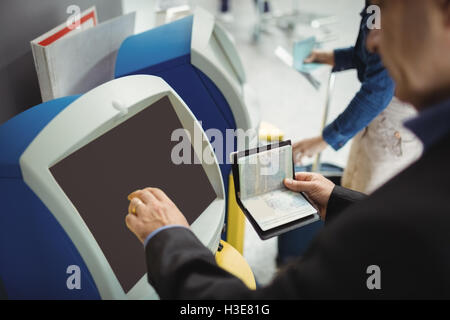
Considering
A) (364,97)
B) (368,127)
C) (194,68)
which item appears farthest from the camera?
(368,127)

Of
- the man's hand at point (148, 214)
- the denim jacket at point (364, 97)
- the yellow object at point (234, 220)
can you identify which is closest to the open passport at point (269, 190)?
the man's hand at point (148, 214)

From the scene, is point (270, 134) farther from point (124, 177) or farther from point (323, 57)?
point (124, 177)

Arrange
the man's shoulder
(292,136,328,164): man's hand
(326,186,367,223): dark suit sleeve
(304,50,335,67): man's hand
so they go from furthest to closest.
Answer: (304,50,335,67): man's hand → (292,136,328,164): man's hand → (326,186,367,223): dark suit sleeve → the man's shoulder

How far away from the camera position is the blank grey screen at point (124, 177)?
0.89 metres

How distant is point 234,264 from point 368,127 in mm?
1042

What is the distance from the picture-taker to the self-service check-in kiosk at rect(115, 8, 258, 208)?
4.67 feet

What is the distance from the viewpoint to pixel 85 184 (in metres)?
0.90

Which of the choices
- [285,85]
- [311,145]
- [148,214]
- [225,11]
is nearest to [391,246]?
[148,214]

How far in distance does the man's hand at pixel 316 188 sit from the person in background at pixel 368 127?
626 mm

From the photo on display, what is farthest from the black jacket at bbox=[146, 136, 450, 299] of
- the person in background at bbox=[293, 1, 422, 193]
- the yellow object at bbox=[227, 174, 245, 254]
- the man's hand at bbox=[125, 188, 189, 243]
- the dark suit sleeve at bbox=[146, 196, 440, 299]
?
the person in background at bbox=[293, 1, 422, 193]

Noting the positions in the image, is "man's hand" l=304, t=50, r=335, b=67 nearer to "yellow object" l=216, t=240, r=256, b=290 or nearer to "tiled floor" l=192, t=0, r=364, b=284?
"tiled floor" l=192, t=0, r=364, b=284

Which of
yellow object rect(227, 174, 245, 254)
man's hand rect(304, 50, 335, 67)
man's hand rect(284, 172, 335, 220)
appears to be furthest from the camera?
man's hand rect(304, 50, 335, 67)

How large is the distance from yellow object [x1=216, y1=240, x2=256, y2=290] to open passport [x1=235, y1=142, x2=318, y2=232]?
207mm
